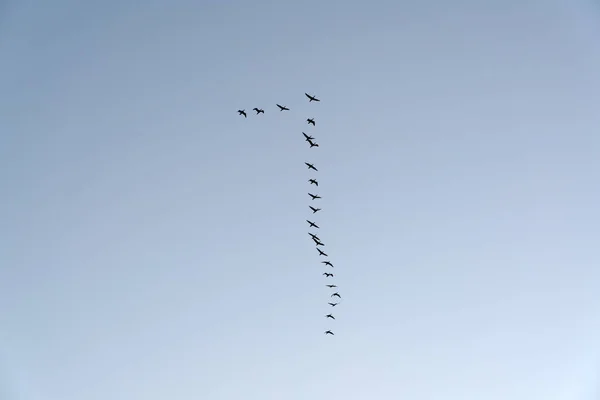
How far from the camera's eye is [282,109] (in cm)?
19475

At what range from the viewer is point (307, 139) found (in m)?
194

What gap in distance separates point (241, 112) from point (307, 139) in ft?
59.0

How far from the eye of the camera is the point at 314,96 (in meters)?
190

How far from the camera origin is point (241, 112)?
635 feet

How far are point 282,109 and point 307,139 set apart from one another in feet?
32.7

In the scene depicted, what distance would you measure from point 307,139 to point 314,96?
442 inches

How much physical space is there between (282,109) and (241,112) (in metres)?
10.4

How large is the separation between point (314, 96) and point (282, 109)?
9652 mm
